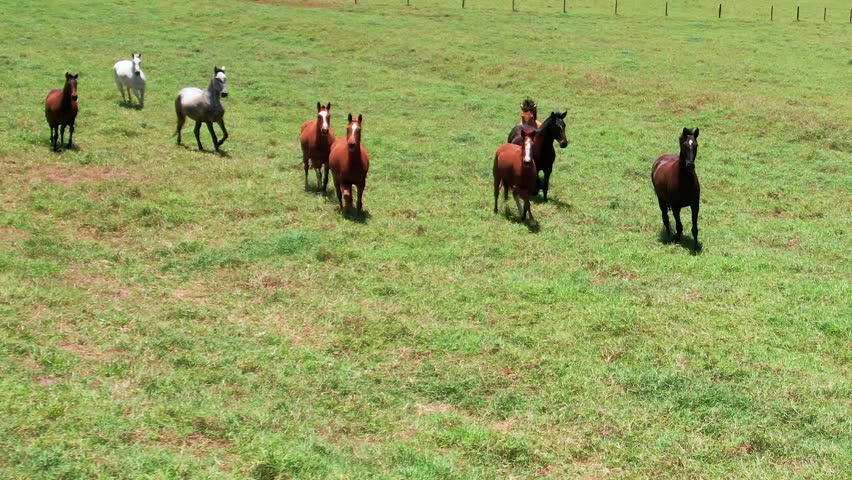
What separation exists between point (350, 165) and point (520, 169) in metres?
2.92

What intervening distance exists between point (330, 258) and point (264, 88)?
52.8 ft

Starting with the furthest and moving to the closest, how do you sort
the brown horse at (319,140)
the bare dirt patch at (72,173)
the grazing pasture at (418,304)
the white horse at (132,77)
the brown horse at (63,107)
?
the white horse at (132,77) < the brown horse at (63,107) < the bare dirt patch at (72,173) < the brown horse at (319,140) < the grazing pasture at (418,304)

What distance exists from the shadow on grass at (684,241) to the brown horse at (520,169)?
2187 mm

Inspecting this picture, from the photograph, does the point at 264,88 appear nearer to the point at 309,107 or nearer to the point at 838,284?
the point at 309,107

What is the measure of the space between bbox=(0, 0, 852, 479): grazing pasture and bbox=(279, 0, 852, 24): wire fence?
82.1 feet

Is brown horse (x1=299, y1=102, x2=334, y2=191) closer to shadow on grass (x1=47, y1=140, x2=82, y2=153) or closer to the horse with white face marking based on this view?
the horse with white face marking

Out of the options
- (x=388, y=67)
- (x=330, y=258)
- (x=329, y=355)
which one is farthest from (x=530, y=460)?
(x=388, y=67)

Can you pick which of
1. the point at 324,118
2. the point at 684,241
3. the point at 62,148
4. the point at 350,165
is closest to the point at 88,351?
the point at 350,165

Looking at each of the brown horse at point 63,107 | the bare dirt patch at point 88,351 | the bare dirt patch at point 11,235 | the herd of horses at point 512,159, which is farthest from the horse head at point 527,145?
the brown horse at point 63,107

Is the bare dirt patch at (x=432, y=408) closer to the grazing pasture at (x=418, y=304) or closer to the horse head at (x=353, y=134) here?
the grazing pasture at (x=418, y=304)

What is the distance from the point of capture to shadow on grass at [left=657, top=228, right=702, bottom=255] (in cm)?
1230

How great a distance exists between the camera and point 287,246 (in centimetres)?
1166

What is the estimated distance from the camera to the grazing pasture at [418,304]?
6578mm

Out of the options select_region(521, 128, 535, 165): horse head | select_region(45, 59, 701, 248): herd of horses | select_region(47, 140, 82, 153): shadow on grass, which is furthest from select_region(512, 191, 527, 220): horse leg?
select_region(47, 140, 82, 153): shadow on grass
